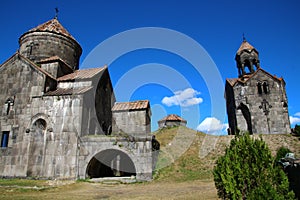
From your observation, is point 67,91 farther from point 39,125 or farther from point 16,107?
point 16,107

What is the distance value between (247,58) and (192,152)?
45.6 ft

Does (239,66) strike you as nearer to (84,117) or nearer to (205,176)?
(205,176)

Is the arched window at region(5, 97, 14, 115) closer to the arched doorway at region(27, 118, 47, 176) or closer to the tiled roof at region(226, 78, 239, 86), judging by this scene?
the arched doorway at region(27, 118, 47, 176)

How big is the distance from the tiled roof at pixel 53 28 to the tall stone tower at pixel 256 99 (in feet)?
58.8

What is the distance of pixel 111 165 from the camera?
1623 centimetres

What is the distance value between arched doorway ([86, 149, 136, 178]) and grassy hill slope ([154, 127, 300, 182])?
255cm

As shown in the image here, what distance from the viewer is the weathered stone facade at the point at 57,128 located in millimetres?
12273

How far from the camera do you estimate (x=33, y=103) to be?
13633 millimetres

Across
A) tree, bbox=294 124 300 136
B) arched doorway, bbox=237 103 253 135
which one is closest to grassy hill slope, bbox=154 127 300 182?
tree, bbox=294 124 300 136

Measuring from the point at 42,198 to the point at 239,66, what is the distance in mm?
23942

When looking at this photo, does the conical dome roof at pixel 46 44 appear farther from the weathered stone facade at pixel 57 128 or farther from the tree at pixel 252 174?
the tree at pixel 252 174

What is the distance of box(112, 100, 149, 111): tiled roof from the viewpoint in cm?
1662

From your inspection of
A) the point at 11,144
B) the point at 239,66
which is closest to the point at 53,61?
the point at 11,144

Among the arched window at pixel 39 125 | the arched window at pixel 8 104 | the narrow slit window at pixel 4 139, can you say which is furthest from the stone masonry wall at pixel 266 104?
the narrow slit window at pixel 4 139
